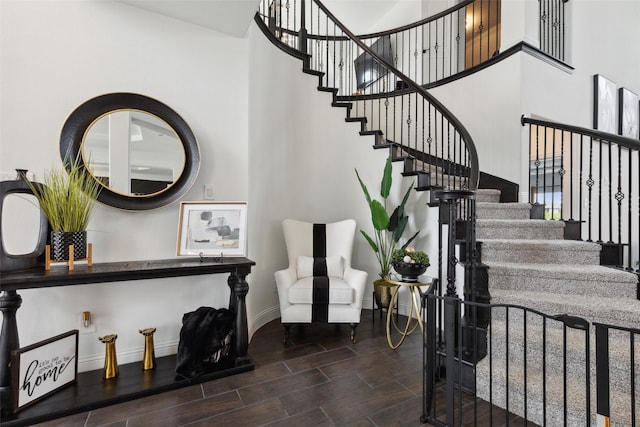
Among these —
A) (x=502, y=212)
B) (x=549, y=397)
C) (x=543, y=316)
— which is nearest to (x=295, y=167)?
(x=502, y=212)

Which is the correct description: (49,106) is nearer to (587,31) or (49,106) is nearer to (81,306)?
(81,306)

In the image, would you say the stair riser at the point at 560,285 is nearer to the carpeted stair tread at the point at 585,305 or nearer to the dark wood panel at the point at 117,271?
the carpeted stair tread at the point at 585,305

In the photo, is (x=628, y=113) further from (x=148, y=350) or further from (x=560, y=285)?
(x=148, y=350)

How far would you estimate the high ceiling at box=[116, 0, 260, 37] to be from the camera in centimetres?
221

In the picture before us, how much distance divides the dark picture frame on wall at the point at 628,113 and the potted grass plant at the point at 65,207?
7042 mm

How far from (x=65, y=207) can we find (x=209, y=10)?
171 centimetres

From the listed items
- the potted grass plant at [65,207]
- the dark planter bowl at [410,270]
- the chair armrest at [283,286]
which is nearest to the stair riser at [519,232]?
the dark planter bowl at [410,270]

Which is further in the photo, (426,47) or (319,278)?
(426,47)

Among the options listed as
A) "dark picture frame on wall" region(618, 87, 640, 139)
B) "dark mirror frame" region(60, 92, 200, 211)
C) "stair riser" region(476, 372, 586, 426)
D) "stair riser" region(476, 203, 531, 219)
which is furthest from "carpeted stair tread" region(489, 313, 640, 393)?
"dark picture frame on wall" region(618, 87, 640, 139)

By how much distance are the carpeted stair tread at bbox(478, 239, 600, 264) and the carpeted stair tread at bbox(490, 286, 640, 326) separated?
1.36 feet

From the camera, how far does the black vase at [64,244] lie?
1.96 m

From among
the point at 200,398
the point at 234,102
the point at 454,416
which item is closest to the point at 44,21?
the point at 234,102

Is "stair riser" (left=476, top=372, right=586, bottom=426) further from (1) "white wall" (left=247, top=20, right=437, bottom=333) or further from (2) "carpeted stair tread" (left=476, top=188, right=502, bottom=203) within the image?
(2) "carpeted stair tread" (left=476, top=188, right=502, bottom=203)

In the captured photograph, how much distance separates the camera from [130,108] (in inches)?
90.4
